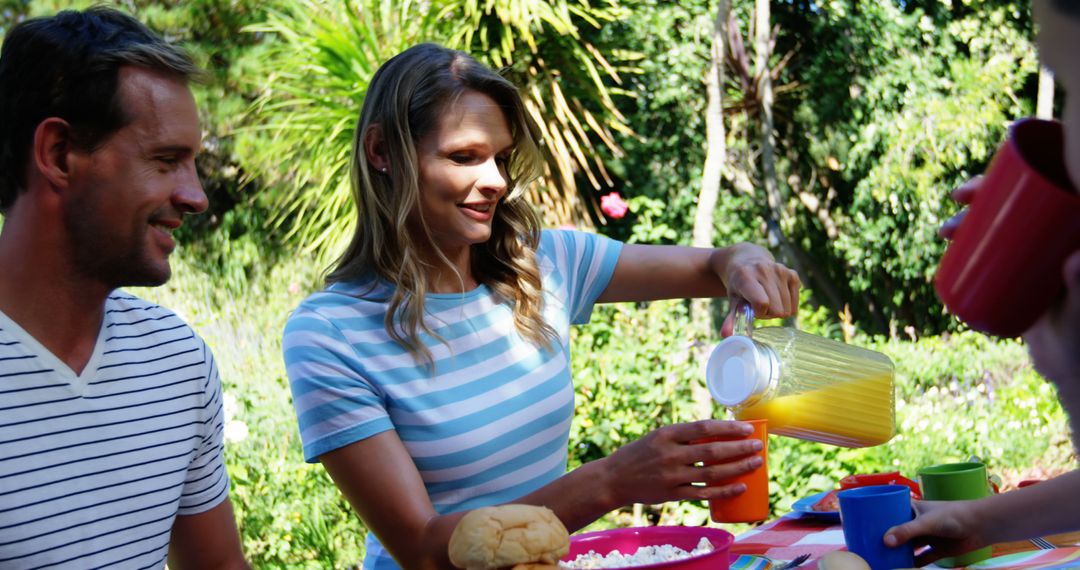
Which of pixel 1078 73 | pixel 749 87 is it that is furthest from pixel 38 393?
pixel 749 87

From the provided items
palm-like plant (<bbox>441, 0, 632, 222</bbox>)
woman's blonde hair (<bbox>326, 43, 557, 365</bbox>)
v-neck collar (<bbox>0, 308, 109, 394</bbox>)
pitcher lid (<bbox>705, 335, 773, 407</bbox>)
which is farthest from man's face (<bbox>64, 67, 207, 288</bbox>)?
palm-like plant (<bbox>441, 0, 632, 222</bbox>)

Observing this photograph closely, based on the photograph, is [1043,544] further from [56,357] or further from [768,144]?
[768,144]

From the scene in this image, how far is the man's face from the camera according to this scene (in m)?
1.38

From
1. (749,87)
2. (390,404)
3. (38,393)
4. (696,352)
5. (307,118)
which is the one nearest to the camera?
(38,393)

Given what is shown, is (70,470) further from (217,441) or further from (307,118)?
(307,118)

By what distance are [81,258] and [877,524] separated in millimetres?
1104

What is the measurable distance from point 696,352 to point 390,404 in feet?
11.2

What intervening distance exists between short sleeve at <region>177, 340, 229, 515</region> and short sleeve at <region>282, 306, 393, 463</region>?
13 cm

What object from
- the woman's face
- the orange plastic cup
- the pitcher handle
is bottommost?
the orange plastic cup

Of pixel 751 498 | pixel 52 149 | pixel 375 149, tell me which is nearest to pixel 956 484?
pixel 751 498

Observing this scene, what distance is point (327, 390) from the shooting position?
→ 1544mm

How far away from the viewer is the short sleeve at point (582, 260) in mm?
2014

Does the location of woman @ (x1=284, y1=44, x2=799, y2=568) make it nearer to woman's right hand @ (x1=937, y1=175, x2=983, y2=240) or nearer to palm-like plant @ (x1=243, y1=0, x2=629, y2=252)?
woman's right hand @ (x1=937, y1=175, x2=983, y2=240)

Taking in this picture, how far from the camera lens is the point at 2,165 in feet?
4.61
